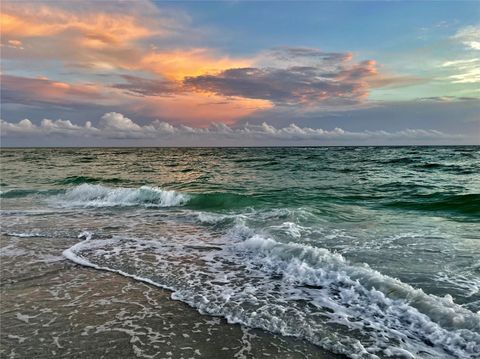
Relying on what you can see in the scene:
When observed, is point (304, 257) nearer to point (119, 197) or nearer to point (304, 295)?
point (304, 295)

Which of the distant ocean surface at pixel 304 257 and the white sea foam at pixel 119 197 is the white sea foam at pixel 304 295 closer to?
the distant ocean surface at pixel 304 257

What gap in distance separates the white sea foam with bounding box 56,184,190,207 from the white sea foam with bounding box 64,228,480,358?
8.65 m

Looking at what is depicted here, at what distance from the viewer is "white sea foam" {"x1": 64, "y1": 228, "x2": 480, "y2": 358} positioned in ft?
15.2

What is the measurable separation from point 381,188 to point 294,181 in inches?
235

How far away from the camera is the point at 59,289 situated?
6410 mm

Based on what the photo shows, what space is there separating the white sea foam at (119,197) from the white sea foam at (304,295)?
865cm

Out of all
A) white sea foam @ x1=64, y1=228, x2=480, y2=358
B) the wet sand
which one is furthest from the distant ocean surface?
the wet sand

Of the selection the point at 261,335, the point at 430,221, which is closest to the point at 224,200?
the point at 430,221

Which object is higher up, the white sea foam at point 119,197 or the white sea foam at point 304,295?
the white sea foam at point 304,295

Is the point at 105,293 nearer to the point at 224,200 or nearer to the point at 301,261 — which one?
the point at 301,261

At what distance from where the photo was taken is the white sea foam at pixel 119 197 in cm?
1798

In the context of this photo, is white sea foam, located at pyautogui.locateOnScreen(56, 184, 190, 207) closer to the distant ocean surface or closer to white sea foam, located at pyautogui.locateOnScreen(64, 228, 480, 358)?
the distant ocean surface

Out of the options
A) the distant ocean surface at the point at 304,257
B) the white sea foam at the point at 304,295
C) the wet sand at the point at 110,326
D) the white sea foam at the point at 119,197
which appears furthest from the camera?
the white sea foam at the point at 119,197

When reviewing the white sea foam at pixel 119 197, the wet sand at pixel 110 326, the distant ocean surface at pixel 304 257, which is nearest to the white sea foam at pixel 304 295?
the distant ocean surface at pixel 304 257
